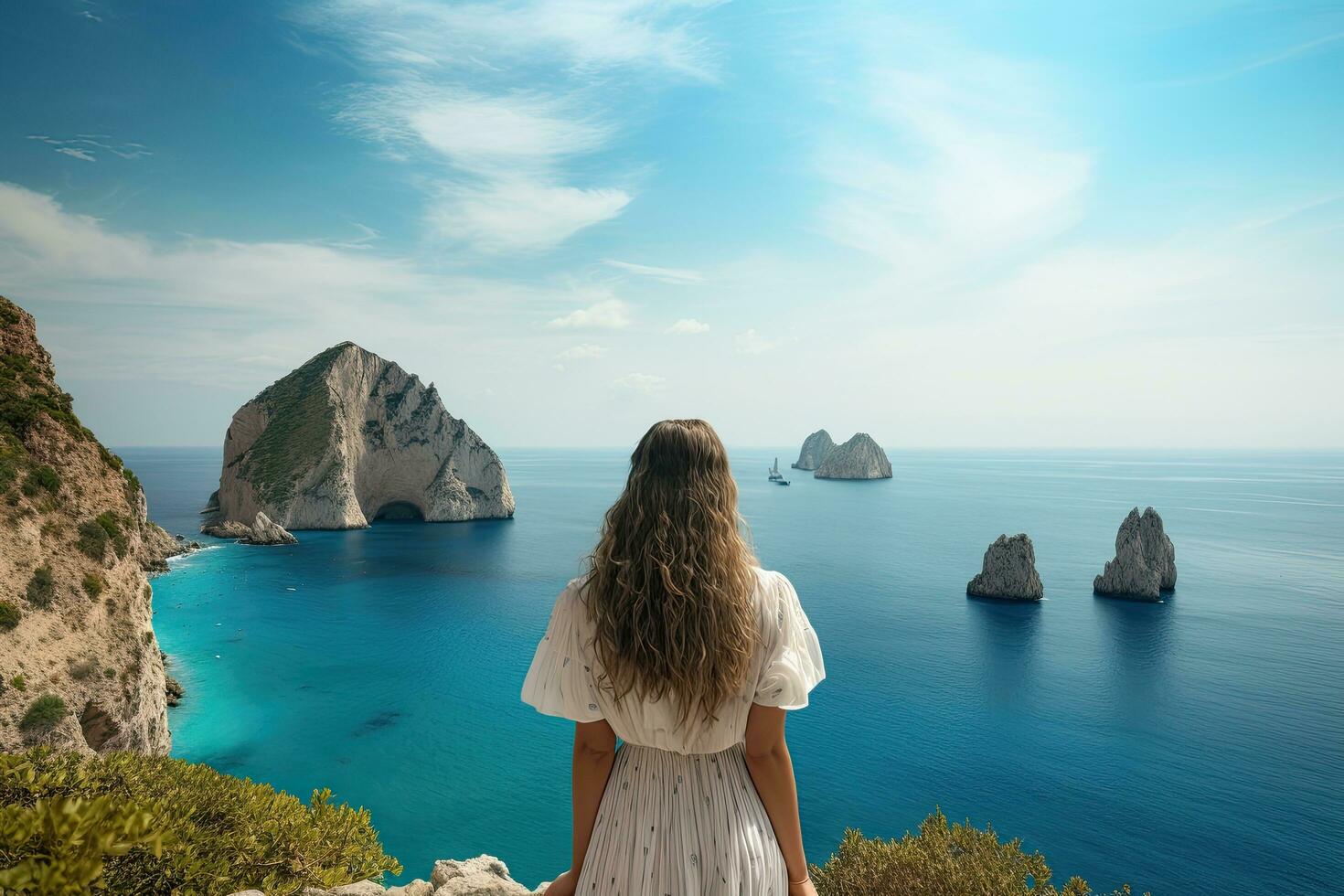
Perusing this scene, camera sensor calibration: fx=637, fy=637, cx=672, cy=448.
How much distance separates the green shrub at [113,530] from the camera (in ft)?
66.0

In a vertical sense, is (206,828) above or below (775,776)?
below

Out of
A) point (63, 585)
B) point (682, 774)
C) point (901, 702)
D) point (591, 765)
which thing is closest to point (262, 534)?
point (63, 585)

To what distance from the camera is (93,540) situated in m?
19.5

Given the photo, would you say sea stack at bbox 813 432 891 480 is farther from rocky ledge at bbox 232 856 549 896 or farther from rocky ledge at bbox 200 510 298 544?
rocky ledge at bbox 232 856 549 896

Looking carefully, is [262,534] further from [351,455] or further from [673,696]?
[673,696]

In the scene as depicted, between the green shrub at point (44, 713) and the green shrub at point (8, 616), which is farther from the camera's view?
the green shrub at point (8, 616)

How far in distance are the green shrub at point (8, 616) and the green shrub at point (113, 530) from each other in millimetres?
3433

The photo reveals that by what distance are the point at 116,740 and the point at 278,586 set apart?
34.2 m

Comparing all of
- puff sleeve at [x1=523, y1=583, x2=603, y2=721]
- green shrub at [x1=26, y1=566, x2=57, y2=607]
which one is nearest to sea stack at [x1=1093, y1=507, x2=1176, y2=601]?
puff sleeve at [x1=523, y1=583, x2=603, y2=721]

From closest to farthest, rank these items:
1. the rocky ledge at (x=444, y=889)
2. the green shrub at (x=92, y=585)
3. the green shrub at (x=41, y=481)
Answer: the rocky ledge at (x=444, y=889), the green shrub at (x=92, y=585), the green shrub at (x=41, y=481)

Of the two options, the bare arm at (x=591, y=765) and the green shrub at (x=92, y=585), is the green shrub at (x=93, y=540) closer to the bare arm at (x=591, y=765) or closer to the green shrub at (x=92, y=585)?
the green shrub at (x=92, y=585)

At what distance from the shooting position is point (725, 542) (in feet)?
8.32

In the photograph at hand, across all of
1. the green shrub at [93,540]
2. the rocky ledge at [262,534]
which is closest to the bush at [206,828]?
the green shrub at [93,540]

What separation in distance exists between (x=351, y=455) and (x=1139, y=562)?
79.9m
